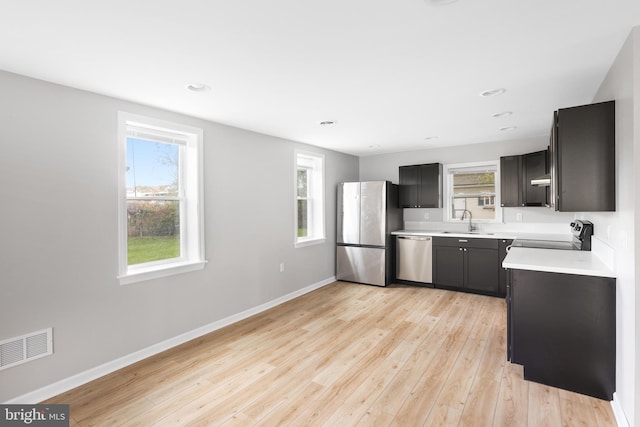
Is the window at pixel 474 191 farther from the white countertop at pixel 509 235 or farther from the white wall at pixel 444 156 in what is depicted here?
the white countertop at pixel 509 235

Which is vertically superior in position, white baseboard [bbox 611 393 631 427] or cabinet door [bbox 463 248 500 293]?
cabinet door [bbox 463 248 500 293]

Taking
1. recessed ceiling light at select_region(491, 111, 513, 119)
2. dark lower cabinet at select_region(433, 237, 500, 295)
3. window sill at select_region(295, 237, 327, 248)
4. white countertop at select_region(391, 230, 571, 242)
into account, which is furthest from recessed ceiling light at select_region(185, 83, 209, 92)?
dark lower cabinet at select_region(433, 237, 500, 295)

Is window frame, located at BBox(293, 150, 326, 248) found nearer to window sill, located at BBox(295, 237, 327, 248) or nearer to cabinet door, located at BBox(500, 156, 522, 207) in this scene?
window sill, located at BBox(295, 237, 327, 248)

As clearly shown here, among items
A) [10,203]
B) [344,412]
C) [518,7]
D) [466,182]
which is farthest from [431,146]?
[10,203]

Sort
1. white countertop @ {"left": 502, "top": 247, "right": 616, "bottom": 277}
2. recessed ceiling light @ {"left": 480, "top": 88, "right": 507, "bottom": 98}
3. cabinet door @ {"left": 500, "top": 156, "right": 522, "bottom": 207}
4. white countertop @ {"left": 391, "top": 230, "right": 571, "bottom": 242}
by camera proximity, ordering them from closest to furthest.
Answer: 1. white countertop @ {"left": 502, "top": 247, "right": 616, "bottom": 277}
2. recessed ceiling light @ {"left": 480, "top": 88, "right": 507, "bottom": 98}
3. white countertop @ {"left": 391, "top": 230, "right": 571, "bottom": 242}
4. cabinet door @ {"left": 500, "top": 156, "right": 522, "bottom": 207}

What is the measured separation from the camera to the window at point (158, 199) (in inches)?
114

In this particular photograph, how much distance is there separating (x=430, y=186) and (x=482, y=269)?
1590mm

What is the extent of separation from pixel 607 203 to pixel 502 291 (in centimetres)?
275

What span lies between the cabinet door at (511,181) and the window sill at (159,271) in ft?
14.3

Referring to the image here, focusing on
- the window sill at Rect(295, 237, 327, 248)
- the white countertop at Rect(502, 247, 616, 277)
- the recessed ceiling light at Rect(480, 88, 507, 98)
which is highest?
the recessed ceiling light at Rect(480, 88, 507, 98)

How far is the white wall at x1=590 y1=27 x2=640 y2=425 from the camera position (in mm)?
1763

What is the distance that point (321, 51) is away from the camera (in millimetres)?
2020

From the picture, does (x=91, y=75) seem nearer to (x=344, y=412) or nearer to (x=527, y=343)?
(x=344, y=412)

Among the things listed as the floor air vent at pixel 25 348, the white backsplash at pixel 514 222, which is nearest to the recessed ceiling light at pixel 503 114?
the white backsplash at pixel 514 222
